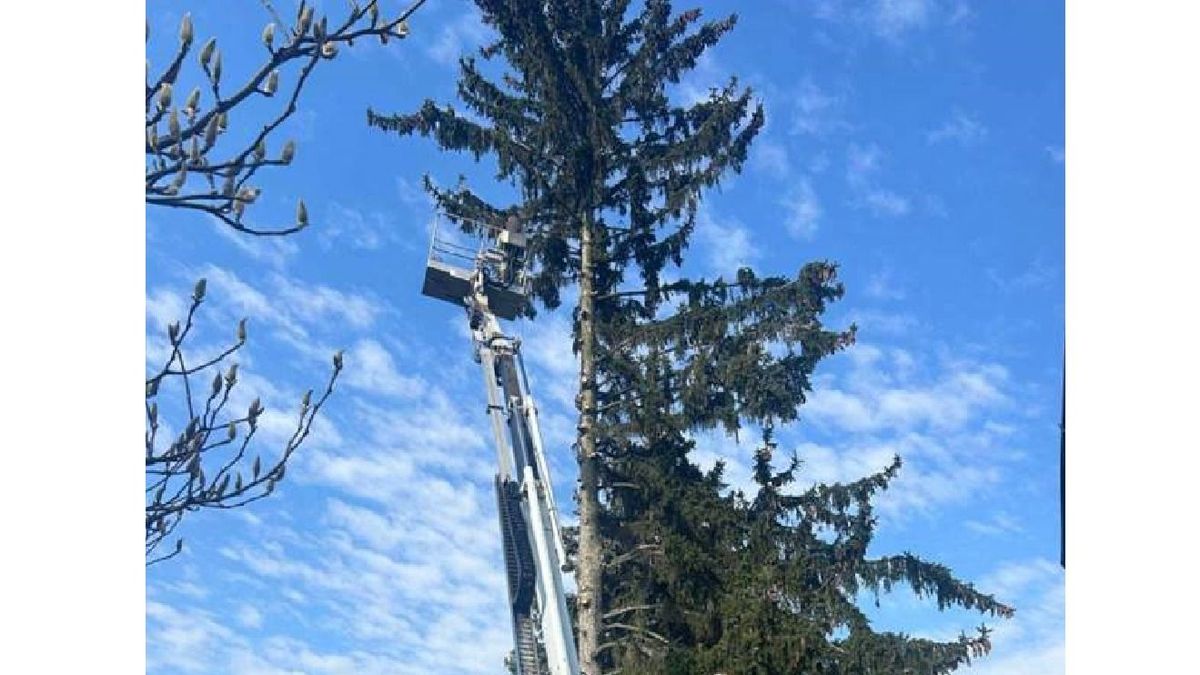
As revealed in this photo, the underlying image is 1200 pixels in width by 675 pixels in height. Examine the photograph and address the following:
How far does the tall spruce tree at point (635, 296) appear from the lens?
10461 millimetres

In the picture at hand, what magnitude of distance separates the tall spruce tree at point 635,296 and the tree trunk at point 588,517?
0.01m

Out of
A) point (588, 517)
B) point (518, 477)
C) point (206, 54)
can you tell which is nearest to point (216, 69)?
point (206, 54)

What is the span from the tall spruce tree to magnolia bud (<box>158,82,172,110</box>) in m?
7.26

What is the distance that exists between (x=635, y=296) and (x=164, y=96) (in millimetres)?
9472

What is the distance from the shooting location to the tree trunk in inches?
400

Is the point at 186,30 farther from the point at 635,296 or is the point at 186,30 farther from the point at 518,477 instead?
the point at 635,296

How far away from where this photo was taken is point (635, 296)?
12.2m

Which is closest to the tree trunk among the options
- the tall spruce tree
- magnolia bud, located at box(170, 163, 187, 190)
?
the tall spruce tree

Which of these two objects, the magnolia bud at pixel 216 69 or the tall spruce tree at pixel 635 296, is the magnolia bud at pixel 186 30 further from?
the tall spruce tree at pixel 635 296

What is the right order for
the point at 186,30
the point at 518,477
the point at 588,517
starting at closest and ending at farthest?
the point at 186,30, the point at 518,477, the point at 588,517

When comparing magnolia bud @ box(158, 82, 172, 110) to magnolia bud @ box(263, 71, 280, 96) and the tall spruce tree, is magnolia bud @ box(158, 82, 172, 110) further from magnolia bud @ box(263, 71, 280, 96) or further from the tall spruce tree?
the tall spruce tree
